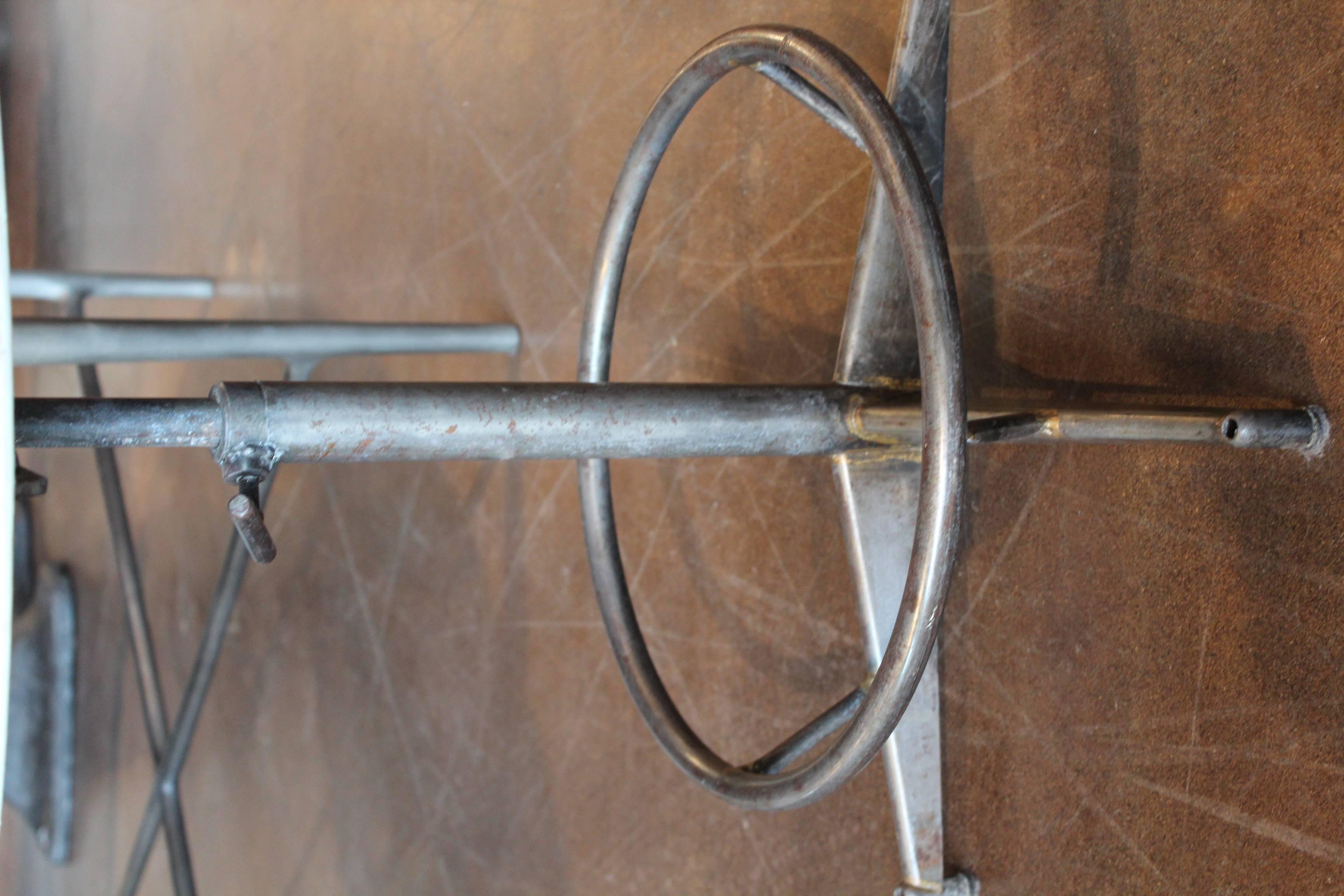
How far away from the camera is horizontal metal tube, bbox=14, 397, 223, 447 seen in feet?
1.42

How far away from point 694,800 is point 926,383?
550 mm

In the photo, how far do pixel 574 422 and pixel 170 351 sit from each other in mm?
432

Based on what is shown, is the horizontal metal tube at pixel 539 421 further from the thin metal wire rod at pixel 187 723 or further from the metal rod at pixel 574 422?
the thin metal wire rod at pixel 187 723

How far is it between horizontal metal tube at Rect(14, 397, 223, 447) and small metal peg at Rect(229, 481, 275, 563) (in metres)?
0.04

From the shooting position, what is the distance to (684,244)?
87 centimetres

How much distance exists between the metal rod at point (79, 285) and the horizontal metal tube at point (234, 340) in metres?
0.35

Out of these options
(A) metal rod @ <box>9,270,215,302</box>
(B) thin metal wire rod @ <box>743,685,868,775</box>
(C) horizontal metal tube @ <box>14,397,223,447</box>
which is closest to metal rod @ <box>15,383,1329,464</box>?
(C) horizontal metal tube @ <box>14,397,223,447</box>

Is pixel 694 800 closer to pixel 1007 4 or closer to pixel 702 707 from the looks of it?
pixel 702 707

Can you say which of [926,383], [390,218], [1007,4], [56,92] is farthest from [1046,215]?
[56,92]

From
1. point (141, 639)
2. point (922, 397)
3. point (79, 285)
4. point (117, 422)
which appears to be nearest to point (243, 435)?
point (117, 422)

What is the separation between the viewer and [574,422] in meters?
0.51

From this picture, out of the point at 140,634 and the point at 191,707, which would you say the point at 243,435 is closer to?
the point at 191,707

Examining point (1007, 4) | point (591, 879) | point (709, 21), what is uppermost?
point (709, 21)

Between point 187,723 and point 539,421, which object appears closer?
point 539,421
